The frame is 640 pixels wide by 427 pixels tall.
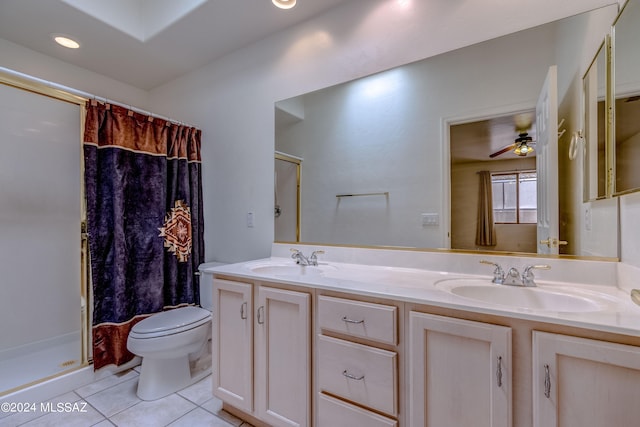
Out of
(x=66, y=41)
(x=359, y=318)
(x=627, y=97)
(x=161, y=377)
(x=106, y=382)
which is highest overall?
(x=66, y=41)

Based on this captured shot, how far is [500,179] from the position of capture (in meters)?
1.38

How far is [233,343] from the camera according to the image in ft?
4.86

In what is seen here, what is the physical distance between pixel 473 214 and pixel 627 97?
68 cm

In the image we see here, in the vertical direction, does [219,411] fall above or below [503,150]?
below

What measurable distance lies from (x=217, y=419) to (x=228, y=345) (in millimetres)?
421

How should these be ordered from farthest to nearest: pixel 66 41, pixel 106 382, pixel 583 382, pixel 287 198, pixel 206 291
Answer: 1. pixel 206 291
2. pixel 66 41
3. pixel 287 198
4. pixel 106 382
5. pixel 583 382

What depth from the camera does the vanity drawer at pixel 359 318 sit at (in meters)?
1.05

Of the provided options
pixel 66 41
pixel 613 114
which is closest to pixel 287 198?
pixel 613 114

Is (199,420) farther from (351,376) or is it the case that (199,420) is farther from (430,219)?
(430,219)

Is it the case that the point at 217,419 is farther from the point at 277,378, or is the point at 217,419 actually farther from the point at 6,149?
the point at 6,149

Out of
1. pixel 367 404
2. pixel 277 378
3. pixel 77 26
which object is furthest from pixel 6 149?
pixel 367 404

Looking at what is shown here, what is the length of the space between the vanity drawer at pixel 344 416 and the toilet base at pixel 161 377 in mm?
1098

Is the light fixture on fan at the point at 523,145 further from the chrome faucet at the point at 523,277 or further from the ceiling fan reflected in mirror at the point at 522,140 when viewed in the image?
the chrome faucet at the point at 523,277

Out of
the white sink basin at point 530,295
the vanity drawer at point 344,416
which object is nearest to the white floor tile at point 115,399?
the vanity drawer at point 344,416
